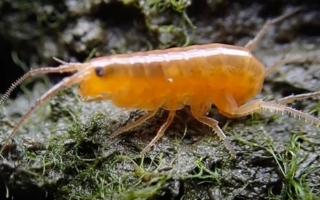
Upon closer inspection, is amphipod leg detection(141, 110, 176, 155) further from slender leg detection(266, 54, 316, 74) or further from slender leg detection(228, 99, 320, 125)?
slender leg detection(266, 54, 316, 74)

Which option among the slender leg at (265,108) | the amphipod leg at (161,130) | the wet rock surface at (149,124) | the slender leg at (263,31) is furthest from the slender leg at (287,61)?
the amphipod leg at (161,130)

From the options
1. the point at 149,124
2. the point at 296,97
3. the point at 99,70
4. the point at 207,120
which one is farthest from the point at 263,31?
the point at 99,70

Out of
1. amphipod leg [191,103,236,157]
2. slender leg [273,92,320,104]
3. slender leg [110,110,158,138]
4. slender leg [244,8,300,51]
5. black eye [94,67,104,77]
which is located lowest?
slender leg [273,92,320,104]

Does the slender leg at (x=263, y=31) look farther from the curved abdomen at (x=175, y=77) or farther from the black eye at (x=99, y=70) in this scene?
the black eye at (x=99, y=70)

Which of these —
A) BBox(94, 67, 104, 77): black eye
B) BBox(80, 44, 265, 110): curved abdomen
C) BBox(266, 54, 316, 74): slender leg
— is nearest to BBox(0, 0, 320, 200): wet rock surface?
BBox(266, 54, 316, 74): slender leg

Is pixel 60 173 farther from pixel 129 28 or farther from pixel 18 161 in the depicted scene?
pixel 129 28

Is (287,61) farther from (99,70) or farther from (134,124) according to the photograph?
Result: (99,70)
